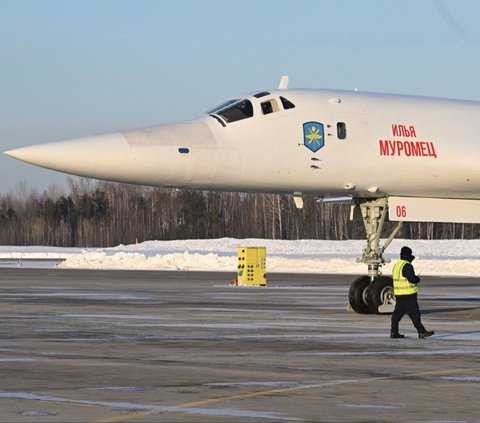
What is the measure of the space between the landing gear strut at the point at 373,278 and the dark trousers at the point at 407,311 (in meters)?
5.11

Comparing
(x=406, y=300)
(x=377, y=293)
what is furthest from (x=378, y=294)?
(x=406, y=300)

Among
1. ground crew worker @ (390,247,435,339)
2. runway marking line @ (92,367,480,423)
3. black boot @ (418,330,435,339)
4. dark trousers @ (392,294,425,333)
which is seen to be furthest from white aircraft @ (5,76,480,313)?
runway marking line @ (92,367,480,423)

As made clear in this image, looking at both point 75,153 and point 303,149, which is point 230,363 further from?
point 303,149

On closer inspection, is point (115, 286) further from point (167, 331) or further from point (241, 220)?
point (241, 220)

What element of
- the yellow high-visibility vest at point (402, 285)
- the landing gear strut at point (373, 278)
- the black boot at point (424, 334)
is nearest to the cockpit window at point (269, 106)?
the landing gear strut at point (373, 278)

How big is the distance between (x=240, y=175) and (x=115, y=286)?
→ 55.9 ft

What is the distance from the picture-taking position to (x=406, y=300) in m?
19.9

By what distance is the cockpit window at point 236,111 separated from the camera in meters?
23.8

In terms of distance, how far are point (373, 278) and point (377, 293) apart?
0.55 meters

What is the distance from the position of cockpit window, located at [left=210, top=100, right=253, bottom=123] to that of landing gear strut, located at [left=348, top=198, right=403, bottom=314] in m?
3.71

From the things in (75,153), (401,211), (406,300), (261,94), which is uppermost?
(261,94)

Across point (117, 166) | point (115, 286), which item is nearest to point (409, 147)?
point (117, 166)

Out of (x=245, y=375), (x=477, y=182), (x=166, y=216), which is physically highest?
(x=166, y=216)

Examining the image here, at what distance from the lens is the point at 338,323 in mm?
22844
